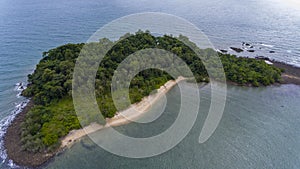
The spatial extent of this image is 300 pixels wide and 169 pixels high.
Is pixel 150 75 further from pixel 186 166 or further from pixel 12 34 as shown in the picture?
pixel 12 34

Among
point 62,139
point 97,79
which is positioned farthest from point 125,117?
point 62,139

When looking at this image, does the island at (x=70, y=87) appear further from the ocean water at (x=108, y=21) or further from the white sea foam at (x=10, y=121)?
the ocean water at (x=108, y=21)

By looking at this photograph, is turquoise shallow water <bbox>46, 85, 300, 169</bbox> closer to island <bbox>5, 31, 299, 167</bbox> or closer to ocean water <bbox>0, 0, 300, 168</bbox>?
ocean water <bbox>0, 0, 300, 168</bbox>

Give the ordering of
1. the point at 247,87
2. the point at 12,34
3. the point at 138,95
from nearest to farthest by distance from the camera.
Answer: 1. the point at 138,95
2. the point at 247,87
3. the point at 12,34

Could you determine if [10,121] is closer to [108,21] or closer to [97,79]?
[97,79]

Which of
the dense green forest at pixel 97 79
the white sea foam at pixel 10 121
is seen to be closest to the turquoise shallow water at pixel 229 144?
the dense green forest at pixel 97 79

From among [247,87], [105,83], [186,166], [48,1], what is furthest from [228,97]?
[48,1]

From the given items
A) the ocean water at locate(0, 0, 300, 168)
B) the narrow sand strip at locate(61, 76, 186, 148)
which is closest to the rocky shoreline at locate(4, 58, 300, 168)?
the ocean water at locate(0, 0, 300, 168)
